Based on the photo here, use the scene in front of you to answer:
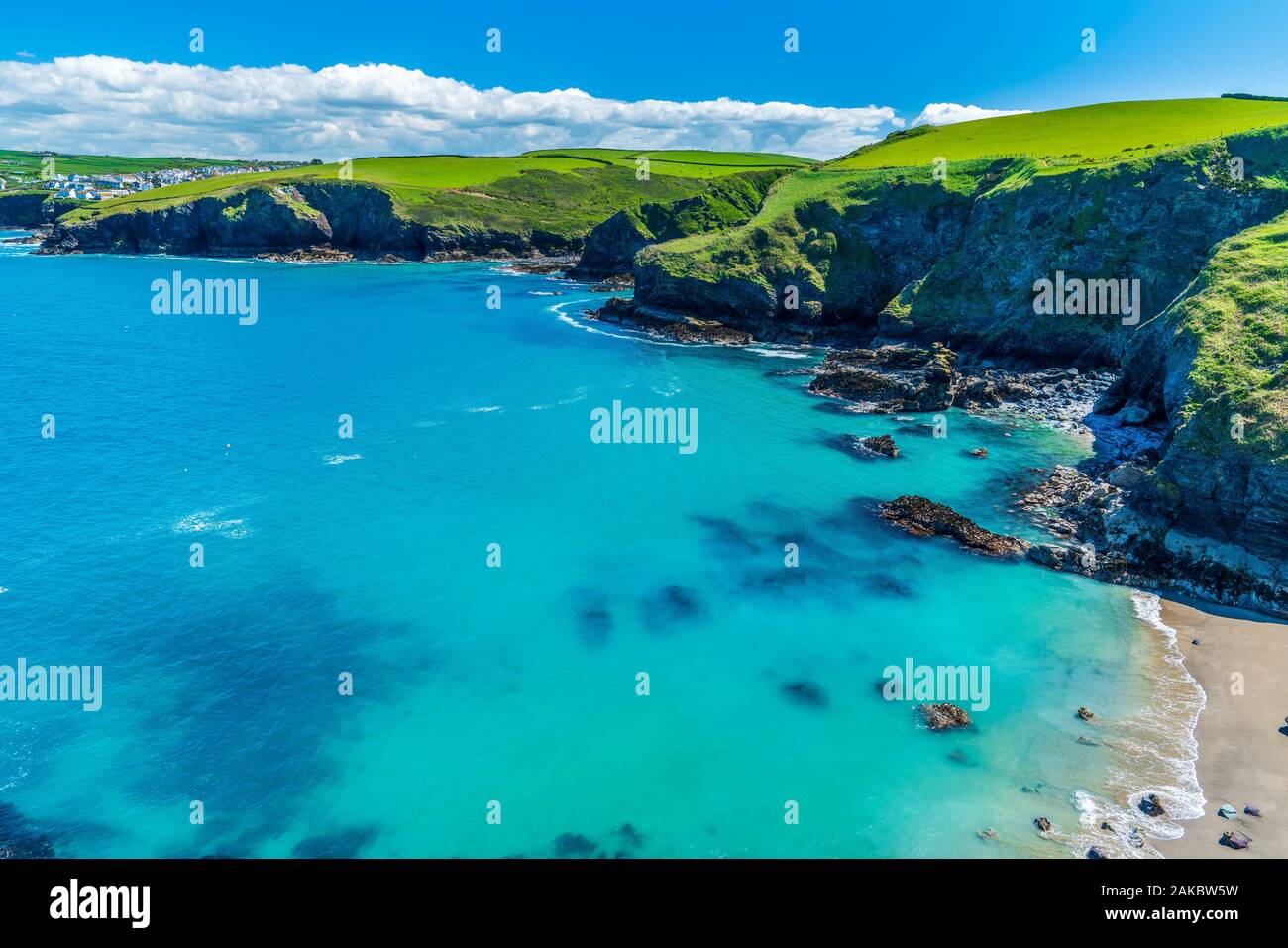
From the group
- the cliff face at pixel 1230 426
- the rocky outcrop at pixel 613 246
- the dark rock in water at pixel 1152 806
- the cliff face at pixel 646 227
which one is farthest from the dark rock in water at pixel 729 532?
the rocky outcrop at pixel 613 246

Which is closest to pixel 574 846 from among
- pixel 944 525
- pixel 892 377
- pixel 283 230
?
pixel 944 525

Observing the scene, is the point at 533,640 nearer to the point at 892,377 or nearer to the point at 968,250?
the point at 892,377

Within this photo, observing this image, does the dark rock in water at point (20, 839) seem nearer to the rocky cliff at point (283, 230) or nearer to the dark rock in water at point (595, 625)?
the dark rock in water at point (595, 625)

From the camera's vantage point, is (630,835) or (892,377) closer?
(630,835)

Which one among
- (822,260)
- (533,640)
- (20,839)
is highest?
(822,260)

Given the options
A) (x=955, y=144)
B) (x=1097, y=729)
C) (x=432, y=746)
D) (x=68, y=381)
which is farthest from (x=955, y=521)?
(x=955, y=144)

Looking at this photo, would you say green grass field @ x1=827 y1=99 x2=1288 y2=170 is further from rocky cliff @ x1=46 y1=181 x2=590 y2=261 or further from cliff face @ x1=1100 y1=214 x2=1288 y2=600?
rocky cliff @ x1=46 y1=181 x2=590 y2=261

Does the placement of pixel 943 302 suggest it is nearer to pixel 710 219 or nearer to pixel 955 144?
pixel 955 144
